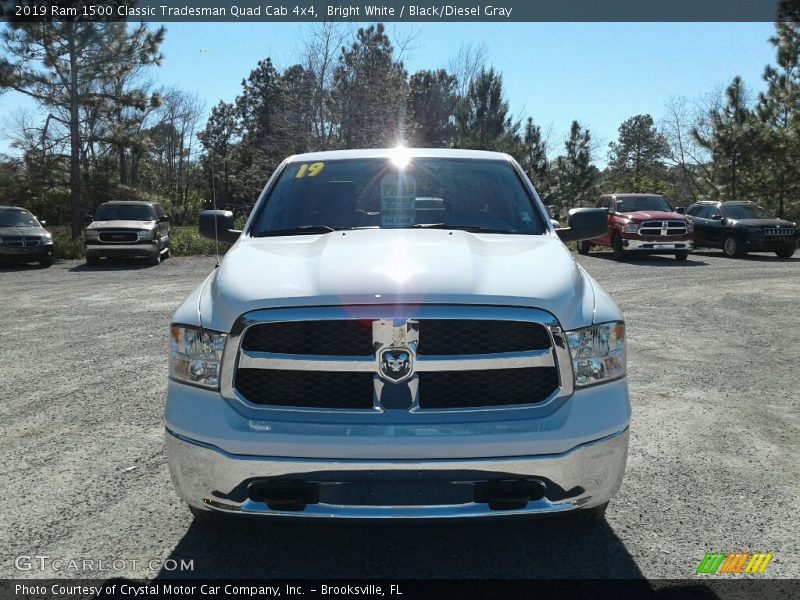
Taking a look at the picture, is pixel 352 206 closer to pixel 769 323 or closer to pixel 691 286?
pixel 769 323

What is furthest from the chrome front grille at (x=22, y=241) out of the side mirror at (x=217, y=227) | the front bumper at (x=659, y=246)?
the side mirror at (x=217, y=227)

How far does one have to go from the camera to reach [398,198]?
434 cm

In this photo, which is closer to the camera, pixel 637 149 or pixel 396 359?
pixel 396 359

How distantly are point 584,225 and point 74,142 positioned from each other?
26.3 meters


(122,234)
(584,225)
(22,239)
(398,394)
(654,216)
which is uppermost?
(654,216)

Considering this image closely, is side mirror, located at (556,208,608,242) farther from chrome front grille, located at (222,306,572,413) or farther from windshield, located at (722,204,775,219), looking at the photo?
windshield, located at (722,204,775,219)

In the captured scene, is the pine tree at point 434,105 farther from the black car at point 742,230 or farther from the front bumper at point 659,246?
the front bumper at point 659,246

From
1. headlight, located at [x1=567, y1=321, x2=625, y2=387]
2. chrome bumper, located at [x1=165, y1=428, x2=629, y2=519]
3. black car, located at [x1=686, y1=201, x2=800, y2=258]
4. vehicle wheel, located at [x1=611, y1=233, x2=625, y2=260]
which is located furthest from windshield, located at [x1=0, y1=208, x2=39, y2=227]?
headlight, located at [x1=567, y1=321, x2=625, y2=387]

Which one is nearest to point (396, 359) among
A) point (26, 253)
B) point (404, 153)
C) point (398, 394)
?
point (398, 394)

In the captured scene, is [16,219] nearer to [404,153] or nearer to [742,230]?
[404,153]

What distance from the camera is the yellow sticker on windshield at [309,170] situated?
181 inches

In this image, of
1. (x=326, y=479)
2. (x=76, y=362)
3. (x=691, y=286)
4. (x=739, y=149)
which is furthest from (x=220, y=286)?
(x=739, y=149)

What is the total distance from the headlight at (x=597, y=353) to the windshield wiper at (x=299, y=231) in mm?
1688

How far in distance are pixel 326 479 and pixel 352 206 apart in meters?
2.01
